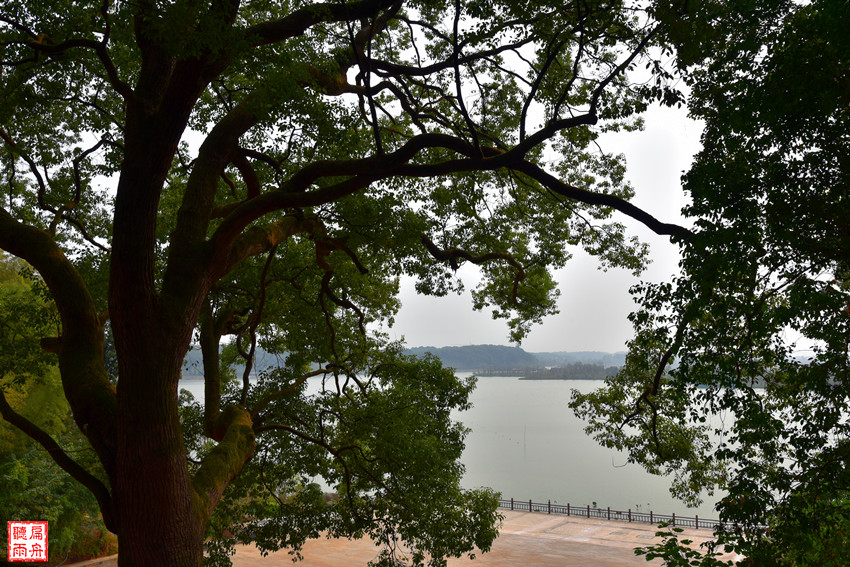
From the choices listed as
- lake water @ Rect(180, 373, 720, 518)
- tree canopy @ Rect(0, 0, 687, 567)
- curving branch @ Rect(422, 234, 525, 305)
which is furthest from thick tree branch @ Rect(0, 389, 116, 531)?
lake water @ Rect(180, 373, 720, 518)

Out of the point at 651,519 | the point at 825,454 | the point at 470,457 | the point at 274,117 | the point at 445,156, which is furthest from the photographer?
the point at 470,457

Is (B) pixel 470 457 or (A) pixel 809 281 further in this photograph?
(B) pixel 470 457

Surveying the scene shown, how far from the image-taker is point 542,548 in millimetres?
22500

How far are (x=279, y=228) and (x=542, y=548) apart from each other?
20330 millimetres

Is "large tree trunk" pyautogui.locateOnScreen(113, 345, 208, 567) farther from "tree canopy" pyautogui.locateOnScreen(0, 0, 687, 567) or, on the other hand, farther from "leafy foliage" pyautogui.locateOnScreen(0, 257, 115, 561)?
"leafy foliage" pyautogui.locateOnScreen(0, 257, 115, 561)

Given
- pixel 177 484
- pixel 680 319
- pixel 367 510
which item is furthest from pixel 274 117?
pixel 367 510

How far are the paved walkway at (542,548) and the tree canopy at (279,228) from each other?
1289 cm

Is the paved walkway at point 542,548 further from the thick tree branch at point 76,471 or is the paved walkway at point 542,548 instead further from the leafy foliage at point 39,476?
the thick tree branch at point 76,471

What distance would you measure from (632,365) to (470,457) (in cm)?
4704

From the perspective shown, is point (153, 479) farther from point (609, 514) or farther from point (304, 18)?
point (609, 514)

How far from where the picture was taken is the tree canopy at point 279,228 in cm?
482

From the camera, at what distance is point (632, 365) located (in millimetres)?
7004

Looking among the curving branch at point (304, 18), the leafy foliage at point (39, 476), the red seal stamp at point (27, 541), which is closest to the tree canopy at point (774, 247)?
the curving branch at point (304, 18)

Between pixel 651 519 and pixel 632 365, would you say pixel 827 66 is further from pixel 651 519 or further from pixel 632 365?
pixel 651 519
